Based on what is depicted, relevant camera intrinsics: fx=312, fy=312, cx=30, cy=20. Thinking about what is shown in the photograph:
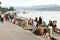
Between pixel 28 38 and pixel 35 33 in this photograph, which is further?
pixel 35 33

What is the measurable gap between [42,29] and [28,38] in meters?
1.83

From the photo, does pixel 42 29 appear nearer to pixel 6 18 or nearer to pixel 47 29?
pixel 47 29

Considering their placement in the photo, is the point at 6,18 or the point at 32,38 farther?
the point at 6,18

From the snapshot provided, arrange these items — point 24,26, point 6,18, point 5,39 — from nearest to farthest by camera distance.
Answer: point 5,39 < point 24,26 < point 6,18

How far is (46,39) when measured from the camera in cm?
2080

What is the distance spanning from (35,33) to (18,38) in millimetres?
2641

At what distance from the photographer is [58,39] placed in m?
21.8

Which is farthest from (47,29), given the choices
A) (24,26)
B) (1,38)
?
(24,26)

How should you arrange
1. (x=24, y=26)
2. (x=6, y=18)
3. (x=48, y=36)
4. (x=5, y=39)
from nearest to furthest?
(x=5, y=39) < (x=48, y=36) < (x=24, y=26) < (x=6, y=18)

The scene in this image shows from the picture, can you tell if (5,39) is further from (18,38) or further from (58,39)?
(58,39)

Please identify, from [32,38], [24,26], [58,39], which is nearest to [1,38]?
[32,38]

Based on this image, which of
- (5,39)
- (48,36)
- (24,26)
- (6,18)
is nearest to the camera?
(5,39)

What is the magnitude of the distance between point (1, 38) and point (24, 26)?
10.1 metres

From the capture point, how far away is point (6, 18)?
44.8 meters
